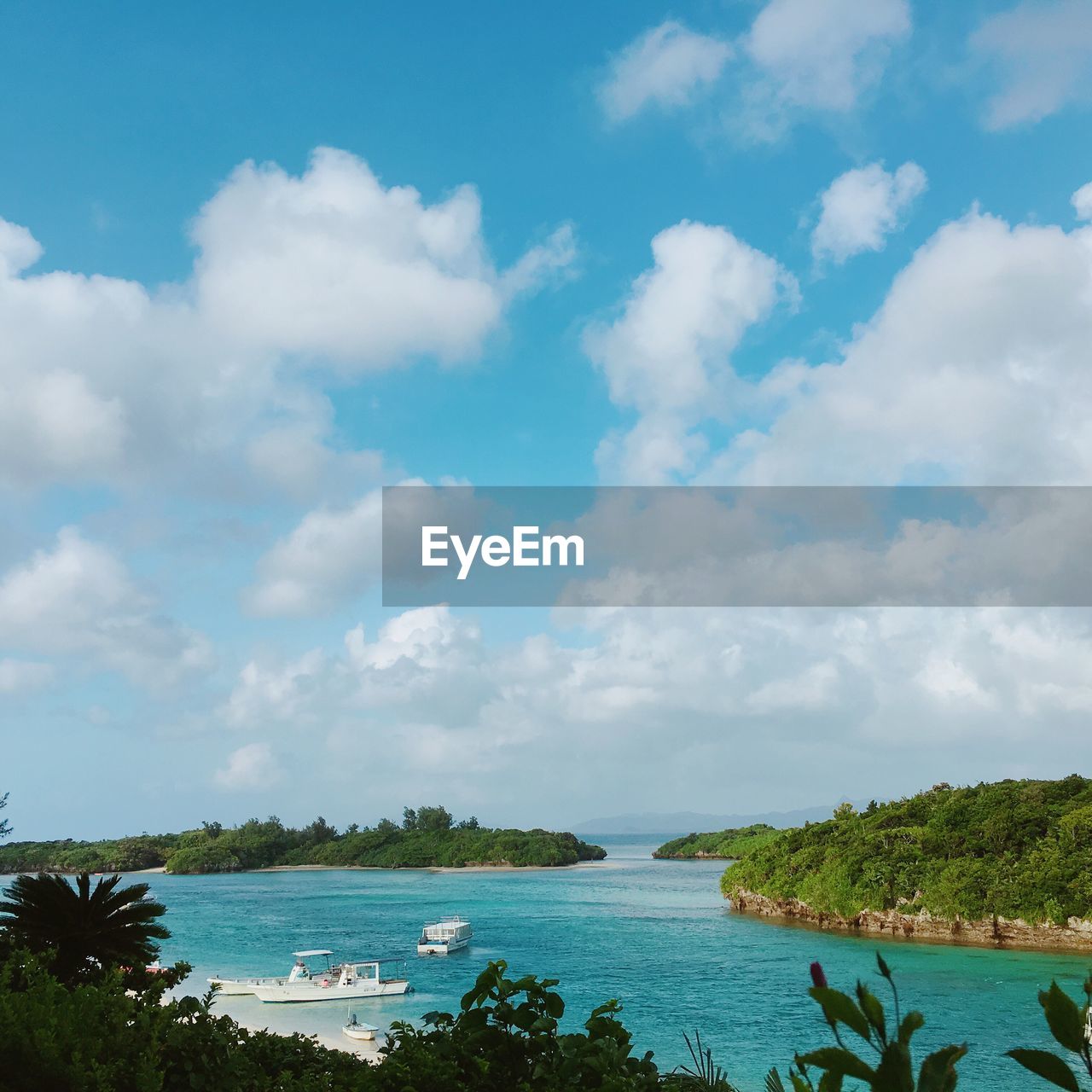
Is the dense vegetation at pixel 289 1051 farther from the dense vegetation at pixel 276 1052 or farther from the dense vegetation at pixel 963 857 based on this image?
the dense vegetation at pixel 963 857

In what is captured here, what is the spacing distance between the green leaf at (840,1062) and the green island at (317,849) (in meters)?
101

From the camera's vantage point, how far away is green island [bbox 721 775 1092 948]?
28.6 meters

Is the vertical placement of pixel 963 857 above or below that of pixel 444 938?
above

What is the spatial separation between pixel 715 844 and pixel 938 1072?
115693 millimetres

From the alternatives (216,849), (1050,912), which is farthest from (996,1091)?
(216,849)

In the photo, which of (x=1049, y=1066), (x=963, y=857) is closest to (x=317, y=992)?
(x=963, y=857)

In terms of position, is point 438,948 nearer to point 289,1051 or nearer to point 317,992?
point 317,992

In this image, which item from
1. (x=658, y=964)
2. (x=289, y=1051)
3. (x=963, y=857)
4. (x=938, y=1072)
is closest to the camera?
(x=938, y=1072)

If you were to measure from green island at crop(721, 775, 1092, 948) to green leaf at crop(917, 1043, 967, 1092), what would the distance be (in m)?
31.8

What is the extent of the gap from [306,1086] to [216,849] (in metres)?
109

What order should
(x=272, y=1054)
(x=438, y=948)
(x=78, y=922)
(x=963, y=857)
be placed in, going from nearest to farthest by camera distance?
(x=272, y=1054) < (x=78, y=922) < (x=963, y=857) < (x=438, y=948)

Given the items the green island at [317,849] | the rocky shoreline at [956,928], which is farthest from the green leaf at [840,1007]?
the green island at [317,849]

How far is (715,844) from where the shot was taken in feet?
360

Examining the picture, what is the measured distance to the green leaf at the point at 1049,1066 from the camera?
161cm
